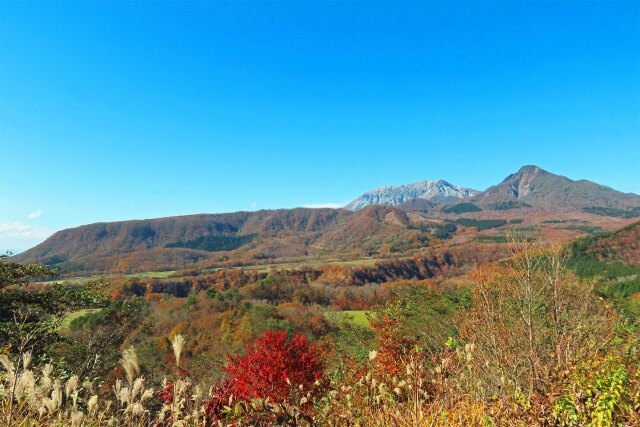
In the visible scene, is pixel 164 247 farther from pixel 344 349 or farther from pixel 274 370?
pixel 274 370

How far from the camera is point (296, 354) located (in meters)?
7.56

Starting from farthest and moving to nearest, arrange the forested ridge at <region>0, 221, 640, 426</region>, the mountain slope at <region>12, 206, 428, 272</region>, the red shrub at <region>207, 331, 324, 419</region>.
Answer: the mountain slope at <region>12, 206, 428, 272</region>, the red shrub at <region>207, 331, 324, 419</region>, the forested ridge at <region>0, 221, 640, 426</region>

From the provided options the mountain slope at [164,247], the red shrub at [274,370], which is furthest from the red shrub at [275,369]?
the mountain slope at [164,247]

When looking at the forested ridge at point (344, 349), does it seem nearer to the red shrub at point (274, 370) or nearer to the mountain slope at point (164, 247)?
the red shrub at point (274, 370)

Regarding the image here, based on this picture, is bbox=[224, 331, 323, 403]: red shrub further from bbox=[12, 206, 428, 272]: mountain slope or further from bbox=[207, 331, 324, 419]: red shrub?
bbox=[12, 206, 428, 272]: mountain slope

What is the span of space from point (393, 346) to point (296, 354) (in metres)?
3.81

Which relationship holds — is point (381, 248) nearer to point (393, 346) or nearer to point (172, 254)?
point (172, 254)

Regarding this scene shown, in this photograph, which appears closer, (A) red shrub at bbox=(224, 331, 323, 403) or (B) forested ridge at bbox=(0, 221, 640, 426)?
(B) forested ridge at bbox=(0, 221, 640, 426)

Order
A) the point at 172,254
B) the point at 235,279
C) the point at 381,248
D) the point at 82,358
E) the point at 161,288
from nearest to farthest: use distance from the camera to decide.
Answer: the point at 82,358 < the point at 161,288 < the point at 235,279 < the point at 172,254 < the point at 381,248

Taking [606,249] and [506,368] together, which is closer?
[506,368]

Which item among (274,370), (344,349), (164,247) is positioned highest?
(164,247)

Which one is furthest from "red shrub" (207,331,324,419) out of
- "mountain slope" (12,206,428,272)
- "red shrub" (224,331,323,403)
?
"mountain slope" (12,206,428,272)

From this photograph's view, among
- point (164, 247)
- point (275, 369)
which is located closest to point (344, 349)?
point (275, 369)

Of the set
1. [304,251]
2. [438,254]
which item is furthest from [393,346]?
[304,251]
